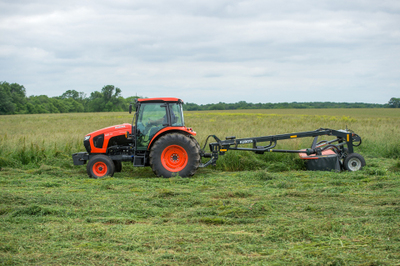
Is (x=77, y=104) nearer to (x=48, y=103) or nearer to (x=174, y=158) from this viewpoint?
(x=48, y=103)

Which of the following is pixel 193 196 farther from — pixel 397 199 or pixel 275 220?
pixel 397 199

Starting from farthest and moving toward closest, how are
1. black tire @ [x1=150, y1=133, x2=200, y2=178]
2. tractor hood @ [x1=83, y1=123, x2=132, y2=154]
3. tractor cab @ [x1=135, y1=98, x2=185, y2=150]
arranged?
tractor hood @ [x1=83, y1=123, x2=132, y2=154] < tractor cab @ [x1=135, y1=98, x2=185, y2=150] < black tire @ [x1=150, y1=133, x2=200, y2=178]

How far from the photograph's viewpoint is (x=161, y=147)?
296 inches

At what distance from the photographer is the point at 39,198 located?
5391 mm

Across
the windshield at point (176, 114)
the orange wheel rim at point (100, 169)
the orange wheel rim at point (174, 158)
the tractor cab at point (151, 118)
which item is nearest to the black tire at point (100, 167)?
the orange wheel rim at point (100, 169)

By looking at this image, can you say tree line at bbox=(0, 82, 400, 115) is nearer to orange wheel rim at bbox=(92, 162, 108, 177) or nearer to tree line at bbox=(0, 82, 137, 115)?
tree line at bbox=(0, 82, 137, 115)

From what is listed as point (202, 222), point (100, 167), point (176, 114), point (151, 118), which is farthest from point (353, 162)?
point (100, 167)

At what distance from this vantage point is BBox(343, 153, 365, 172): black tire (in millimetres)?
7895

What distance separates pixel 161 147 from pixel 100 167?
1.60 m

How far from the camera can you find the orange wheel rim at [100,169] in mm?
7749

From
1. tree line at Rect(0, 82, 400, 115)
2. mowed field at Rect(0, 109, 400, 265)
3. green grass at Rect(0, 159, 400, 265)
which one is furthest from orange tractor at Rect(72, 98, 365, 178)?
tree line at Rect(0, 82, 400, 115)

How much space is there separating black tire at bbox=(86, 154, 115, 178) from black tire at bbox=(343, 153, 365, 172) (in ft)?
18.6

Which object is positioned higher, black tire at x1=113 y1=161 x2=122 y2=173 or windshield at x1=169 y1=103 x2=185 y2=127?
windshield at x1=169 y1=103 x2=185 y2=127

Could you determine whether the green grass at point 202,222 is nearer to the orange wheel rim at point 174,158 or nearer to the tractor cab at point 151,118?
the orange wheel rim at point 174,158
